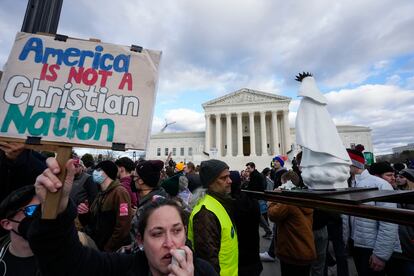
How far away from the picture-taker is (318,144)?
2.68 m

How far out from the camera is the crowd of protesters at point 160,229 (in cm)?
123

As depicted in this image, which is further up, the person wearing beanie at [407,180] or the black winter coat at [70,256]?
the person wearing beanie at [407,180]

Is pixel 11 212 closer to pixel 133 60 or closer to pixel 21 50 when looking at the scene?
pixel 21 50

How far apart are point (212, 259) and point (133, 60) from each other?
187 centimetres

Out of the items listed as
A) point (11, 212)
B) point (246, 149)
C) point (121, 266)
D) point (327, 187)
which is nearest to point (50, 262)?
point (121, 266)

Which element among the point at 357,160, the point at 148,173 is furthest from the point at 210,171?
the point at 357,160

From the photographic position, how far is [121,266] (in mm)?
1410

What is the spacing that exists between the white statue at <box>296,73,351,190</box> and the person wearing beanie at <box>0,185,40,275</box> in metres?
2.75

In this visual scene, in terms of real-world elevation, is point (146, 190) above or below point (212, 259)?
above

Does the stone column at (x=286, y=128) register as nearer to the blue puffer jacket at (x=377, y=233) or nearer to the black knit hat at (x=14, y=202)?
the blue puffer jacket at (x=377, y=233)

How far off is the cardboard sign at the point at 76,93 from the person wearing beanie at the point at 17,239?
0.65 meters

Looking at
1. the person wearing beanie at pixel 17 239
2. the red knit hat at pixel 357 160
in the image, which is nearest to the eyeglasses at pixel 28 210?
the person wearing beanie at pixel 17 239

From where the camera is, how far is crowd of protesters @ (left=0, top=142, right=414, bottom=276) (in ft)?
4.04

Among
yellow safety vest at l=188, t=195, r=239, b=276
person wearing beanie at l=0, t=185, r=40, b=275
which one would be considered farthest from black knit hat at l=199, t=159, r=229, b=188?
person wearing beanie at l=0, t=185, r=40, b=275
